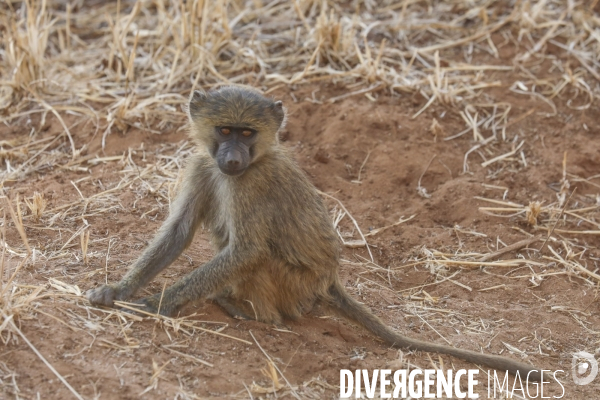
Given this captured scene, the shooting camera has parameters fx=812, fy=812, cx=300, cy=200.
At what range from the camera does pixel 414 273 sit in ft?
19.6

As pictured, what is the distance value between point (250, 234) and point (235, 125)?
64 centimetres

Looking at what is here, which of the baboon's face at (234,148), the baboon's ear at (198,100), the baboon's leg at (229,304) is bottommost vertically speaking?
the baboon's leg at (229,304)

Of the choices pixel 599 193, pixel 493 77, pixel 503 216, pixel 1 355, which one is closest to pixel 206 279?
pixel 1 355

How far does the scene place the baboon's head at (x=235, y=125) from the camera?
4621 mm

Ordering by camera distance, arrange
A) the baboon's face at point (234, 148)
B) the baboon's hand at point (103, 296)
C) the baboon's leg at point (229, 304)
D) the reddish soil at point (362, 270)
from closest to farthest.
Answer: the reddish soil at point (362, 270), the baboon's hand at point (103, 296), the baboon's face at point (234, 148), the baboon's leg at point (229, 304)

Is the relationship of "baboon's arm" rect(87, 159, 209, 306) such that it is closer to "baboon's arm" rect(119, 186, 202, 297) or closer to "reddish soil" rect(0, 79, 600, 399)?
"baboon's arm" rect(119, 186, 202, 297)

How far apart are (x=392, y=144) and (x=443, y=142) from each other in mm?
487

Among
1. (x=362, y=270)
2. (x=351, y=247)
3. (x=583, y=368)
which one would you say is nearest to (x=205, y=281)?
(x=362, y=270)

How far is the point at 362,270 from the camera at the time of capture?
5.94 m

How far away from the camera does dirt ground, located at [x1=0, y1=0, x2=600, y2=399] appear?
13.4 feet

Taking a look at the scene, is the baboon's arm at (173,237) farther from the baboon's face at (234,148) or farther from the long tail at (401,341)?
the long tail at (401,341)

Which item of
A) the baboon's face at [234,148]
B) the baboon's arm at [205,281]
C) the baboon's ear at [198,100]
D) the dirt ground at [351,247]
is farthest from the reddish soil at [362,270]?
the baboon's ear at [198,100]

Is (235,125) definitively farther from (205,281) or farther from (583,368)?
(583,368)

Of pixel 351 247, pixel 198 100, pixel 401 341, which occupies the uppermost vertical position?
pixel 198 100
